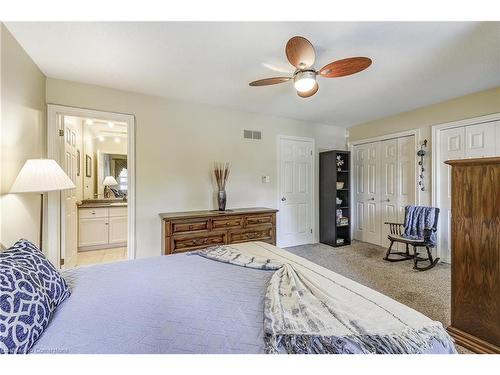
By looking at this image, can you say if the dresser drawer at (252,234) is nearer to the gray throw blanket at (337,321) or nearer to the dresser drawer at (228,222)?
the dresser drawer at (228,222)

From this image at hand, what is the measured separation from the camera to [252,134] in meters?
3.90

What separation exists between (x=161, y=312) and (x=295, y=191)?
3.54 metres

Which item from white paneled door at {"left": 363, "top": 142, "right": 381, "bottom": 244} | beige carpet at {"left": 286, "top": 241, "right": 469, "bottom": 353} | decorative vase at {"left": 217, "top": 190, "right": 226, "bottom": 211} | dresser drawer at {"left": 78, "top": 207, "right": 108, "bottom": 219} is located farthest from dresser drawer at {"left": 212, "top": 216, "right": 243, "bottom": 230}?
white paneled door at {"left": 363, "top": 142, "right": 381, "bottom": 244}

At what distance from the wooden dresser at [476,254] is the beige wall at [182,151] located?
8.64 feet

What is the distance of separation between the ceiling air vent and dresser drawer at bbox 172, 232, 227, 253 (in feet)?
5.39

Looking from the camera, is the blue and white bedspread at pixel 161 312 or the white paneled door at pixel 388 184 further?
the white paneled door at pixel 388 184

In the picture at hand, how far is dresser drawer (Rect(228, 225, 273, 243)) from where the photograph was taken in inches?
128

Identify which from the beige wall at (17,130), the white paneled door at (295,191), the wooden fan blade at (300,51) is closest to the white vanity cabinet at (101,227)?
the beige wall at (17,130)

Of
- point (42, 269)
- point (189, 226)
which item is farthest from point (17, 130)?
point (189, 226)

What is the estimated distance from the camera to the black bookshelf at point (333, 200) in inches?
168

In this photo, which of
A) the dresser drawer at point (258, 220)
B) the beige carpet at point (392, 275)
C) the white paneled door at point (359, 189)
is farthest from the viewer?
the white paneled door at point (359, 189)

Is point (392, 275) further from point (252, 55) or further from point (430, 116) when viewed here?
point (252, 55)
